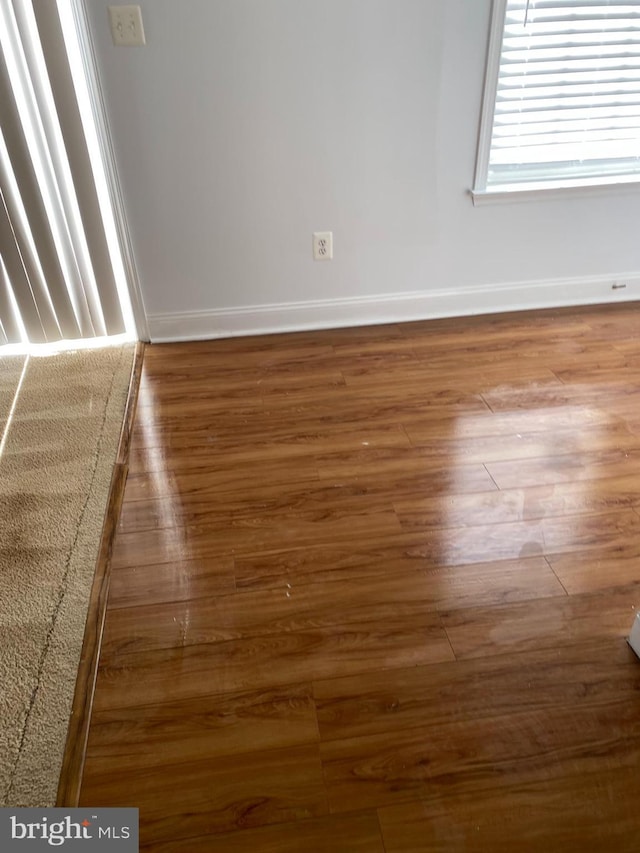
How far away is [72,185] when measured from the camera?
2.26 metres

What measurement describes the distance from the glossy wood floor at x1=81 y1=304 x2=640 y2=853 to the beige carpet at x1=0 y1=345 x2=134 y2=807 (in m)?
0.09

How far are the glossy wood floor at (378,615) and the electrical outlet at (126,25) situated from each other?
1161 mm

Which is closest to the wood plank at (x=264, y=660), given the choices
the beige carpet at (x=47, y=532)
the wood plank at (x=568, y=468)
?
the beige carpet at (x=47, y=532)

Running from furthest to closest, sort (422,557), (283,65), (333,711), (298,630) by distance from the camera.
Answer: (283,65) → (422,557) → (298,630) → (333,711)

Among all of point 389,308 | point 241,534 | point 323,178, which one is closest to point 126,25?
point 323,178

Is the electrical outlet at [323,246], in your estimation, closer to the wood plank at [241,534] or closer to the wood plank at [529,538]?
the wood plank at [241,534]

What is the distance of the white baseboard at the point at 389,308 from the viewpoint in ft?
8.64

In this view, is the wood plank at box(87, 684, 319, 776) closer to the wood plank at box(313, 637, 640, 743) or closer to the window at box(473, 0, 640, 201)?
the wood plank at box(313, 637, 640, 743)

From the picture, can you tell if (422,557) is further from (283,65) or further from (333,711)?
(283,65)

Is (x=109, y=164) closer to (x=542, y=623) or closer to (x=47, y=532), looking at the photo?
(x=47, y=532)

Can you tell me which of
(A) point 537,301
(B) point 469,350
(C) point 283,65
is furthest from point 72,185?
(A) point 537,301

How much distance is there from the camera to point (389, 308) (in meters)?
2.72

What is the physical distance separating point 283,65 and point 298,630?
1.89 m

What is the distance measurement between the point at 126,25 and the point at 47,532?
1.65 m
